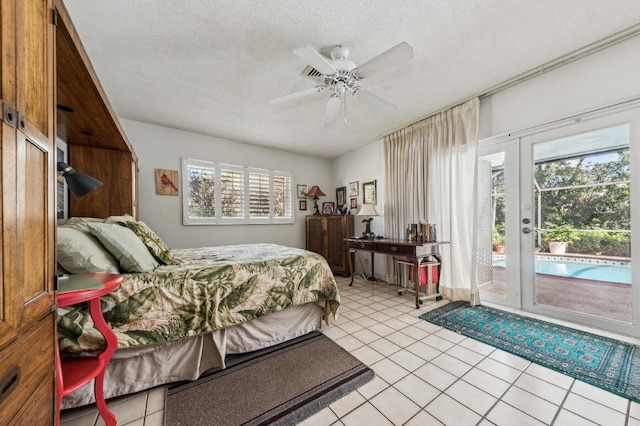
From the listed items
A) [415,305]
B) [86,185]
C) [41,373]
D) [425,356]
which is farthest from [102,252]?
[415,305]

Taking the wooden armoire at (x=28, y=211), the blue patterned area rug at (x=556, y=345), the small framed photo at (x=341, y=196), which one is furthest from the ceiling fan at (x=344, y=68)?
the small framed photo at (x=341, y=196)

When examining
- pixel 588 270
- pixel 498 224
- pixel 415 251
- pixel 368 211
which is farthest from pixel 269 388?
pixel 588 270

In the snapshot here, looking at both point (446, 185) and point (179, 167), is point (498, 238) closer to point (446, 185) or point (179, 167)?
point (446, 185)

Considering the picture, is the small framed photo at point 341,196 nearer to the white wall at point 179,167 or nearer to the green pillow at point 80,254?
the white wall at point 179,167

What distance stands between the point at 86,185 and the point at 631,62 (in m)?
4.09

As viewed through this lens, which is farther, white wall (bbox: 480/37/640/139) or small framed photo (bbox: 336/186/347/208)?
small framed photo (bbox: 336/186/347/208)

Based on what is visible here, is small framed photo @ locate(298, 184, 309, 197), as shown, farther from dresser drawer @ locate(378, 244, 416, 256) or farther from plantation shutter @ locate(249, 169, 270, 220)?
dresser drawer @ locate(378, 244, 416, 256)

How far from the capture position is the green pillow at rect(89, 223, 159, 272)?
1508 mm

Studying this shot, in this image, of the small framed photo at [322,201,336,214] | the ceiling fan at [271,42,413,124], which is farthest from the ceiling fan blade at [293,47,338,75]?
the small framed photo at [322,201,336,214]

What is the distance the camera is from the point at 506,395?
145cm

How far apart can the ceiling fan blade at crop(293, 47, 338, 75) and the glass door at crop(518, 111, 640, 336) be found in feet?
7.70

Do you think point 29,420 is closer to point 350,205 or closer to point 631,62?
point 631,62

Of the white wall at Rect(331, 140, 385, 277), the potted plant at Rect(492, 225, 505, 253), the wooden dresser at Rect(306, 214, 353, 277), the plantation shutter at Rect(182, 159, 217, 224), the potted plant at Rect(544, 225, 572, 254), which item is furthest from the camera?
the wooden dresser at Rect(306, 214, 353, 277)

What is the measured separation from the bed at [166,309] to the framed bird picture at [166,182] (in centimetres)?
168
